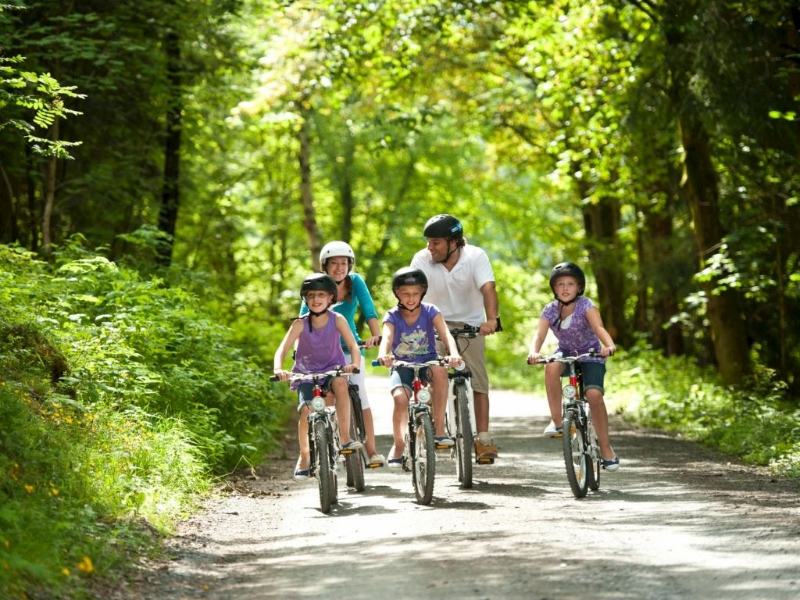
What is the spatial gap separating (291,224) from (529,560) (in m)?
40.6

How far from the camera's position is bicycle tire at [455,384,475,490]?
10461 mm

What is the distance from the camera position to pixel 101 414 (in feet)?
33.7

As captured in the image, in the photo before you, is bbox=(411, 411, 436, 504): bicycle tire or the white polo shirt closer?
bbox=(411, 411, 436, 504): bicycle tire

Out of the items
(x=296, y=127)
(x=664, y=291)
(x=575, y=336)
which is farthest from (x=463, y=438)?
(x=296, y=127)

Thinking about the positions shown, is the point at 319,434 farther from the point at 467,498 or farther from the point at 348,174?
the point at 348,174

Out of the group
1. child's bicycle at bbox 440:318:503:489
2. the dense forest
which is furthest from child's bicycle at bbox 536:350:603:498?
the dense forest

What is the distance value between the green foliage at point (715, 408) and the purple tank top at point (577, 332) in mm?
2609

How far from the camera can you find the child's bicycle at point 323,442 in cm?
963

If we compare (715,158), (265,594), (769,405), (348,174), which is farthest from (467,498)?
(348,174)

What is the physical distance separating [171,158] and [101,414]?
35.9 feet

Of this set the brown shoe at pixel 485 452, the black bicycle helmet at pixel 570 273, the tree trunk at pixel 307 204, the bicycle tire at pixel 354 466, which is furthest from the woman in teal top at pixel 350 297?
the tree trunk at pixel 307 204

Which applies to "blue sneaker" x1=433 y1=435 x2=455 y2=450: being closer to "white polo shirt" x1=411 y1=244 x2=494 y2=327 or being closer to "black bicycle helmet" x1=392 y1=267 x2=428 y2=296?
"black bicycle helmet" x1=392 y1=267 x2=428 y2=296

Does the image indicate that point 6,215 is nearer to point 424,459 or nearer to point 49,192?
point 49,192

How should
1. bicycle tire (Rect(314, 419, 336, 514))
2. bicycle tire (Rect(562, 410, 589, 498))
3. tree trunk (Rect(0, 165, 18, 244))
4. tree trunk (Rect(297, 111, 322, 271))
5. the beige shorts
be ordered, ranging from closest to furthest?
bicycle tire (Rect(314, 419, 336, 514)) < bicycle tire (Rect(562, 410, 589, 498)) < the beige shorts < tree trunk (Rect(0, 165, 18, 244)) < tree trunk (Rect(297, 111, 322, 271))
